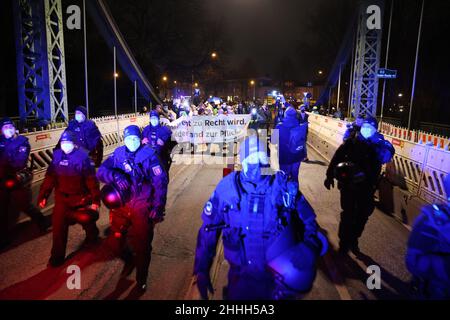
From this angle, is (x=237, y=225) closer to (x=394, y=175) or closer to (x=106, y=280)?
(x=106, y=280)

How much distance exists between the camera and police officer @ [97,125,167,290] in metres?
4.16

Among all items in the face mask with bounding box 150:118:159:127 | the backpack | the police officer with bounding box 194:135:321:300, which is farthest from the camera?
the face mask with bounding box 150:118:159:127

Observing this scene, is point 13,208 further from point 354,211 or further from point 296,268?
point 296,268

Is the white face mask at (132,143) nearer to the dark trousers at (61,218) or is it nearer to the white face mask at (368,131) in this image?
the dark trousers at (61,218)

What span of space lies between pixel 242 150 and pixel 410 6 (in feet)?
114

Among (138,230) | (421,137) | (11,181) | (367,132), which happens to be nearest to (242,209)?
(138,230)

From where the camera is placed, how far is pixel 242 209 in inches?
104

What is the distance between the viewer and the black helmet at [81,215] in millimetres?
4809

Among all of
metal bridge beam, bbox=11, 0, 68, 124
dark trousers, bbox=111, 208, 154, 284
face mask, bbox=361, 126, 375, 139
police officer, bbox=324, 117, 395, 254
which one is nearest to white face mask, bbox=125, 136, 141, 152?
dark trousers, bbox=111, 208, 154, 284

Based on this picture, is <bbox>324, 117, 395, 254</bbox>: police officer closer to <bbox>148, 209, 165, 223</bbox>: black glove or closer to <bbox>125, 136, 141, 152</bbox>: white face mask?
<bbox>148, 209, 165, 223</bbox>: black glove

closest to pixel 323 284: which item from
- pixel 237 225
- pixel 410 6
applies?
pixel 237 225

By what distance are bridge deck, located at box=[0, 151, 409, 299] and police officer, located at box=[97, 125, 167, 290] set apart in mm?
454

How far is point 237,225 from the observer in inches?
105
